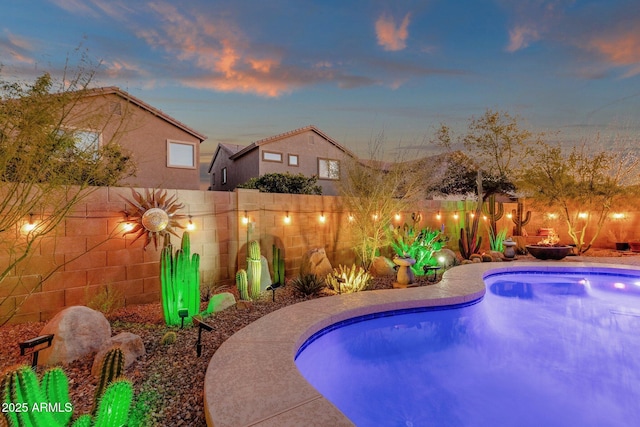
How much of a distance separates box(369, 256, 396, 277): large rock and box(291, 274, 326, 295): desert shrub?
7.73 feet

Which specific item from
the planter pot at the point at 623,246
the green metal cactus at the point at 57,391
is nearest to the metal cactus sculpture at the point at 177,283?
the green metal cactus at the point at 57,391

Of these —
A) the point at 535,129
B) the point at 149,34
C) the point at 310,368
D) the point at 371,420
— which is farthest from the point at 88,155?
the point at 535,129

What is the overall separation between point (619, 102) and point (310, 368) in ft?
50.2

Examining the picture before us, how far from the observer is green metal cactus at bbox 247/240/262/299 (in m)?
6.36

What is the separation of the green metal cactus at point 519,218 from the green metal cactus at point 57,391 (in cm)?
1578

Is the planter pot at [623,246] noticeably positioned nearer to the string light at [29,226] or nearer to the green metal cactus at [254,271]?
the green metal cactus at [254,271]

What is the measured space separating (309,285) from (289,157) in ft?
40.5

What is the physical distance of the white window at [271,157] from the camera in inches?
673

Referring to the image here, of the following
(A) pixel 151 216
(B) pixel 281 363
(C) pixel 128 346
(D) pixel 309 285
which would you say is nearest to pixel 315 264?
(D) pixel 309 285

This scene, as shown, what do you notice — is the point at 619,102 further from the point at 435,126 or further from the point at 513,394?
the point at 513,394

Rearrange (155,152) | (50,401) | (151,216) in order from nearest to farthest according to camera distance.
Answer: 1. (50,401)
2. (151,216)
3. (155,152)

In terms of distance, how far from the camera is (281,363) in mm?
3482

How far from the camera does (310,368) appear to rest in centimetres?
420

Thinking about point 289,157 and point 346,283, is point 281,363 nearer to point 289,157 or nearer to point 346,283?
point 346,283
